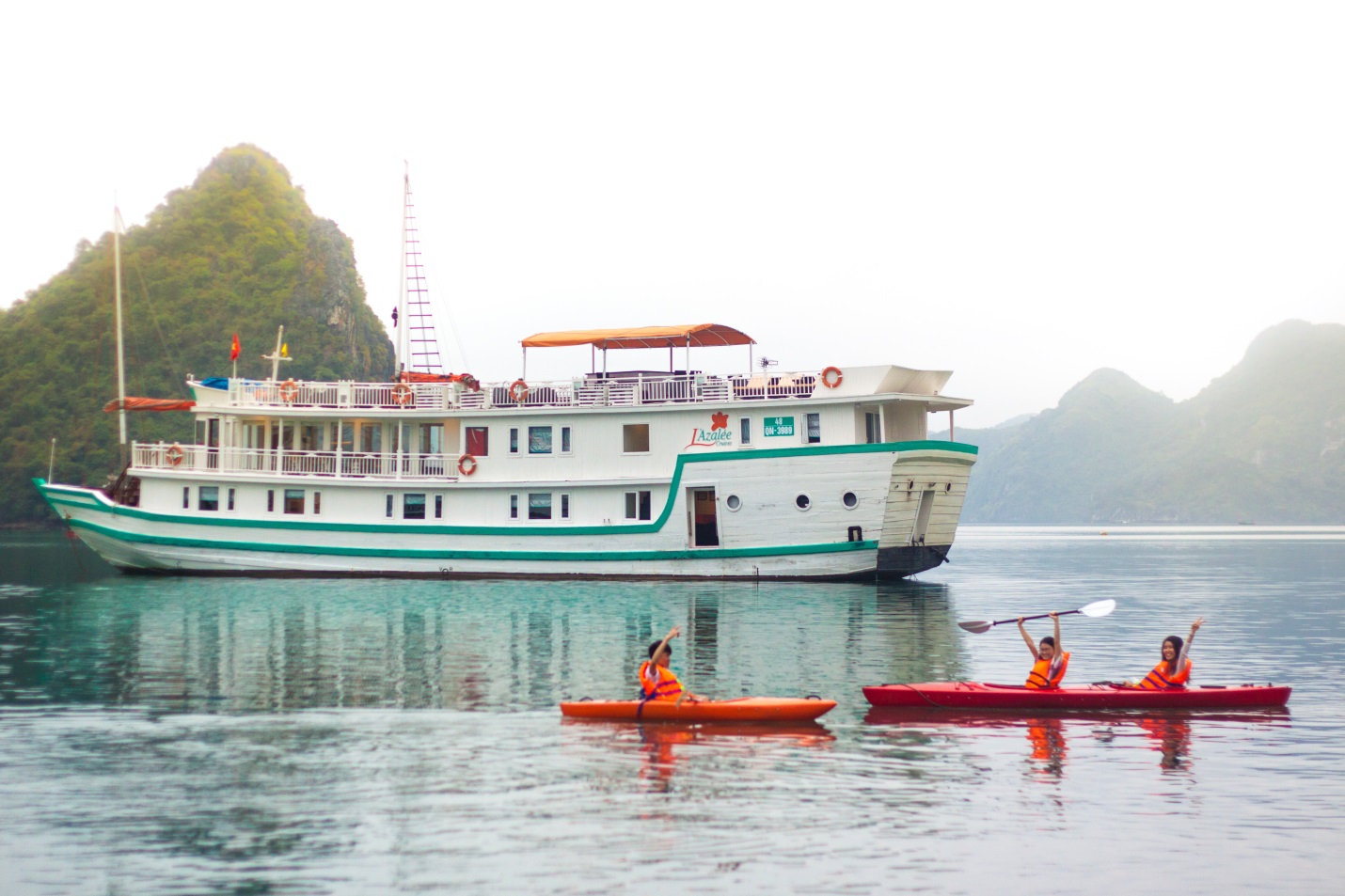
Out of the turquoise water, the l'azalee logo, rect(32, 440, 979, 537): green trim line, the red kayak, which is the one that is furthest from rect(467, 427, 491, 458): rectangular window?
the red kayak

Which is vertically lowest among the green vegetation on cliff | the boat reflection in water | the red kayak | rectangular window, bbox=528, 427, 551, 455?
the boat reflection in water

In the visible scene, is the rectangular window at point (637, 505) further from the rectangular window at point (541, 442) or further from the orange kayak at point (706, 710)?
the orange kayak at point (706, 710)

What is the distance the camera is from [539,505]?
39.5 metres

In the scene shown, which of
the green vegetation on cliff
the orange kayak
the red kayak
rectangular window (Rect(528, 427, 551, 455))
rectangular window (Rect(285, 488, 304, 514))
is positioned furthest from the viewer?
the green vegetation on cliff

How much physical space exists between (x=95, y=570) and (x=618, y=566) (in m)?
23.7

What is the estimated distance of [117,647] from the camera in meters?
23.9

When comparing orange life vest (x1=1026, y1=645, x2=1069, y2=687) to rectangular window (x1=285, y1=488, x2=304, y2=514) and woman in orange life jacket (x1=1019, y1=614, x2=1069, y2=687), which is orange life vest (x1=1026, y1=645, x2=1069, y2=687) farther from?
rectangular window (x1=285, y1=488, x2=304, y2=514)

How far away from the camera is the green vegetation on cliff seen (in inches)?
4262

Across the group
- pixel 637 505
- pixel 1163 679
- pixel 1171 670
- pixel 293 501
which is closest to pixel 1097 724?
pixel 1163 679

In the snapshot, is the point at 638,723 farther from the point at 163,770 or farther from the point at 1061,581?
the point at 1061,581

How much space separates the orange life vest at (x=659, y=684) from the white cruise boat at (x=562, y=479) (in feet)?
65.3

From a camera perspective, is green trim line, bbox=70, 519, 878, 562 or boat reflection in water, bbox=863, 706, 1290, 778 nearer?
boat reflection in water, bbox=863, 706, 1290, 778

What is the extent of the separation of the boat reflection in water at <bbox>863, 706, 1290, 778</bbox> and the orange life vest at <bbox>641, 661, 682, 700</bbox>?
108 inches

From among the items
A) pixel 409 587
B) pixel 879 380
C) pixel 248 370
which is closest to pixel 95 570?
pixel 409 587
